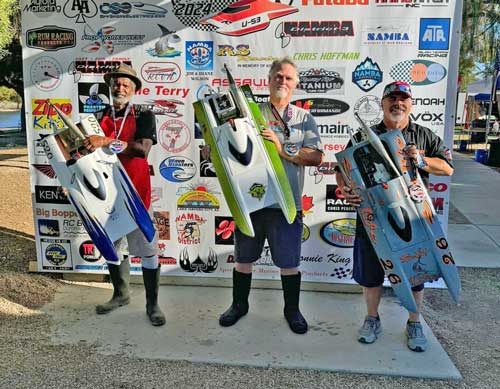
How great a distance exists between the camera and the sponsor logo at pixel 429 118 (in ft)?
12.8

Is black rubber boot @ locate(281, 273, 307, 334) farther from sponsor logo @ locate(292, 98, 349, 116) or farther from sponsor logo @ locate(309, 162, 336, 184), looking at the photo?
sponsor logo @ locate(292, 98, 349, 116)

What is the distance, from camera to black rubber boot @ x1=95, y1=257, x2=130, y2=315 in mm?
3855

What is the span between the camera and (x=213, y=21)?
400 cm

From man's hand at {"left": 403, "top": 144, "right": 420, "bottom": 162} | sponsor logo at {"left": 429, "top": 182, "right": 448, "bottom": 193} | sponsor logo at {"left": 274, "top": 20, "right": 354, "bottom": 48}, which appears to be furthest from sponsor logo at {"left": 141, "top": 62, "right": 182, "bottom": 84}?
sponsor logo at {"left": 429, "top": 182, "right": 448, "bottom": 193}

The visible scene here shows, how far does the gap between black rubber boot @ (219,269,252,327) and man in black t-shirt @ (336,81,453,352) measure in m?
0.81

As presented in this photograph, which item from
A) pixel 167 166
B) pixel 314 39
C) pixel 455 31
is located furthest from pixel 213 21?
pixel 455 31

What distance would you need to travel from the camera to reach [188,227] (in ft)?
14.1

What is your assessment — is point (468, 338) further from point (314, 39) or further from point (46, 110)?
point (46, 110)

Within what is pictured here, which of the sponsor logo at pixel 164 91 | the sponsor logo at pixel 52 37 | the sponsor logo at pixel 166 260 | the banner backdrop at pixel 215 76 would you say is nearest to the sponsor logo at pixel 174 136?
the banner backdrop at pixel 215 76

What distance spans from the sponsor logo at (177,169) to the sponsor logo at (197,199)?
99 millimetres

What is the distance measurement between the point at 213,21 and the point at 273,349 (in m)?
2.55

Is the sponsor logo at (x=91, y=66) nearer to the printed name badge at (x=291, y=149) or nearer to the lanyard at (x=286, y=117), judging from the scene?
the lanyard at (x=286, y=117)

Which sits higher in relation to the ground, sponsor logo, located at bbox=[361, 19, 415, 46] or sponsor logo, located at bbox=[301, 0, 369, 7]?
sponsor logo, located at bbox=[301, 0, 369, 7]

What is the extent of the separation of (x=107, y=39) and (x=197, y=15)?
0.77 metres
